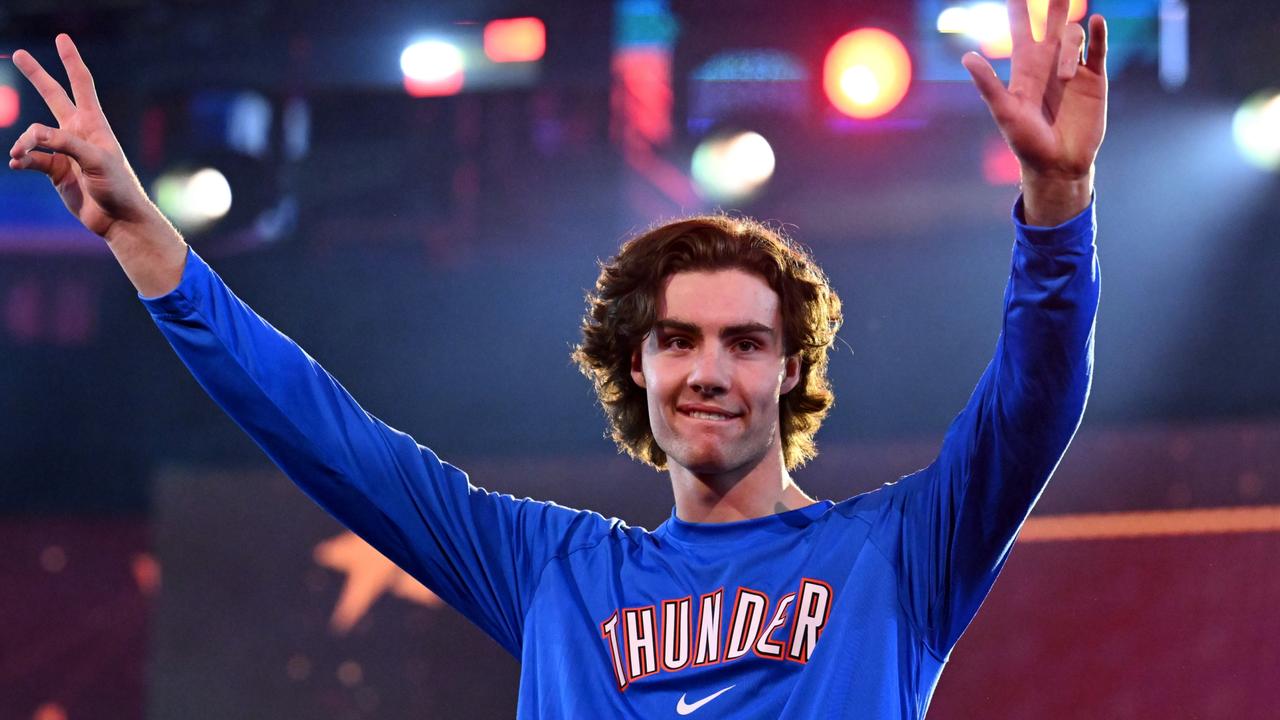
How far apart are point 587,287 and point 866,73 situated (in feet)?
3.92

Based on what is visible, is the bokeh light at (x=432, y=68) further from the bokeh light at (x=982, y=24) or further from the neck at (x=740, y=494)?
the neck at (x=740, y=494)

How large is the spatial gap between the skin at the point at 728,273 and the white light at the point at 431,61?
255 cm

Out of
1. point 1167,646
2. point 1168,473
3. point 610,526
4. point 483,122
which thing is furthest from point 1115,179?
point 610,526

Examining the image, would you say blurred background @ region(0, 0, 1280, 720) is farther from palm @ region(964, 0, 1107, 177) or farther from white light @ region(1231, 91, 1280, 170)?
palm @ region(964, 0, 1107, 177)

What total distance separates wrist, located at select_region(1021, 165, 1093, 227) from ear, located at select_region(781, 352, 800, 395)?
63 cm

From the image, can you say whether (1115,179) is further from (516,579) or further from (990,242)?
(516,579)

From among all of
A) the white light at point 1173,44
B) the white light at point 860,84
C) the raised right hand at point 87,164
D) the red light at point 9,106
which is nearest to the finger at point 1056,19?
the raised right hand at point 87,164

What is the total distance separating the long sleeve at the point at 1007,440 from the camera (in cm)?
149

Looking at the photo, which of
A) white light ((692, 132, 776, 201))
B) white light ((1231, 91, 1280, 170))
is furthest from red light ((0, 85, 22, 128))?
white light ((1231, 91, 1280, 170))

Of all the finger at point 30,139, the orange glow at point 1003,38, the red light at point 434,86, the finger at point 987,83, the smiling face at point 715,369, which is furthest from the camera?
the red light at point 434,86

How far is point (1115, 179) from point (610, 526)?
302 centimetres

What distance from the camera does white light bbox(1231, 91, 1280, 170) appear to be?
416 centimetres

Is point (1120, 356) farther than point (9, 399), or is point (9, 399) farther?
point (9, 399)

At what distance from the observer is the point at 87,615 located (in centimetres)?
484
